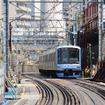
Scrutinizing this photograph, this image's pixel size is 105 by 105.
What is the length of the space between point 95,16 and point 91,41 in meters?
3.05

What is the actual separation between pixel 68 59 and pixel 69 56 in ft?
0.90

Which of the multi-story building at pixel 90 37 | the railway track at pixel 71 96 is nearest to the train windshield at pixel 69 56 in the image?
the multi-story building at pixel 90 37

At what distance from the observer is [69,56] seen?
36250 millimetres

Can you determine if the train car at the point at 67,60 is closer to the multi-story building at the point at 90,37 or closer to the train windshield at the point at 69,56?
the train windshield at the point at 69,56

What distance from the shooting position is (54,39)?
6197 centimetres

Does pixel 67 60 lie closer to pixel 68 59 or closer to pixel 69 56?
pixel 68 59

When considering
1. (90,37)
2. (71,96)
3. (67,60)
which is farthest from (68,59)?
(71,96)

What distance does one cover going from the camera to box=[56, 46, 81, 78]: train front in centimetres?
3597

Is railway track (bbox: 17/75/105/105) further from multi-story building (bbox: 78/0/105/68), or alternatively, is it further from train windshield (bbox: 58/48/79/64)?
multi-story building (bbox: 78/0/105/68)

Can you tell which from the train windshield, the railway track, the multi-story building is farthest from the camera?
the multi-story building

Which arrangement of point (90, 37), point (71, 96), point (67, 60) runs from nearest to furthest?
1. point (71, 96)
2. point (67, 60)
3. point (90, 37)

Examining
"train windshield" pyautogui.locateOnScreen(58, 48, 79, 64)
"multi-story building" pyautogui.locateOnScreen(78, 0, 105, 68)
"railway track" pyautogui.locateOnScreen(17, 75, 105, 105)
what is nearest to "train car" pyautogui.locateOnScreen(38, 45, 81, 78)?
"train windshield" pyautogui.locateOnScreen(58, 48, 79, 64)

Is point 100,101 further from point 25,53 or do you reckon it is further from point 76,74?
point 25,53

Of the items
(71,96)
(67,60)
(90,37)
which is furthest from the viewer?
(90,37)
